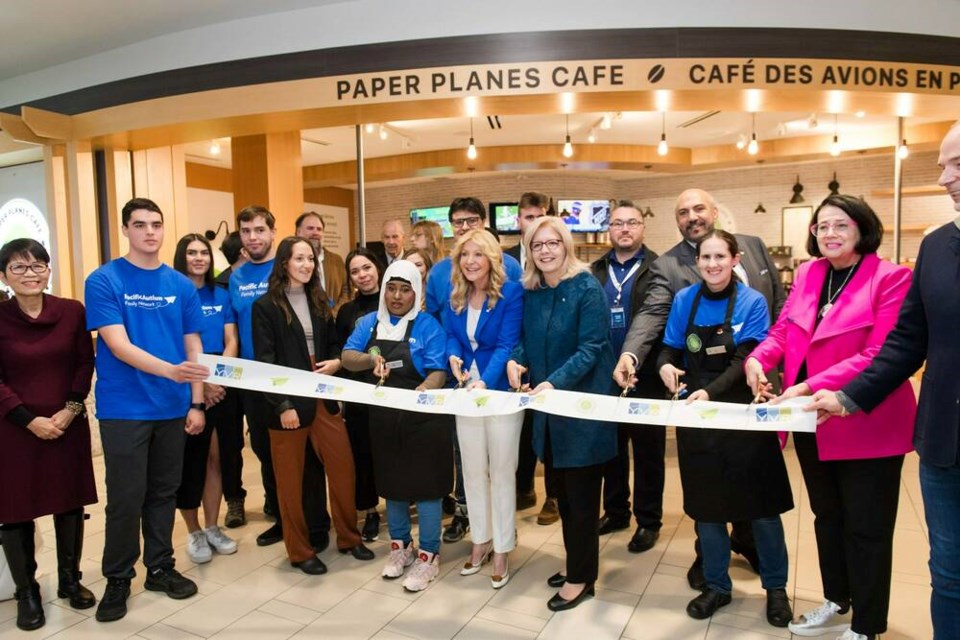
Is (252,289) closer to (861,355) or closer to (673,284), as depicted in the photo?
(673,284)

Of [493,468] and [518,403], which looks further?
[493,468]

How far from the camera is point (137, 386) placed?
287cm

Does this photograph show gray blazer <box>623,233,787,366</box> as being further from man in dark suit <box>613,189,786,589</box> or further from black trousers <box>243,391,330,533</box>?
black trousers <box>243,391,330,533</box>

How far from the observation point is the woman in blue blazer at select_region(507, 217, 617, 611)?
276cm

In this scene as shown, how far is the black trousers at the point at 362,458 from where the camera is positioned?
3.79 meters

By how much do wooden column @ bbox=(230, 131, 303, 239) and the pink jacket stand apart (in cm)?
535

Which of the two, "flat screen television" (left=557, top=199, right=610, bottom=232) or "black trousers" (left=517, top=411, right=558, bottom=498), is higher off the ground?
"flat screen television" (left=557, top=199, right=610, bottom=232)

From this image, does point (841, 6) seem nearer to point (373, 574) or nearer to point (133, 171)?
point (373, 574)

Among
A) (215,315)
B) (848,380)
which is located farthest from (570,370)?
(215,315)

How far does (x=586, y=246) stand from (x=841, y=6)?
830 cm

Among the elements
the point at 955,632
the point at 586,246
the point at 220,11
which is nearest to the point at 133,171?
the point at 220,11

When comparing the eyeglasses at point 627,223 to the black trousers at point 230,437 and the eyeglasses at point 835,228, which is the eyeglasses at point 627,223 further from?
the black trousers at point 230,437

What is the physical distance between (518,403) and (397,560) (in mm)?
1155

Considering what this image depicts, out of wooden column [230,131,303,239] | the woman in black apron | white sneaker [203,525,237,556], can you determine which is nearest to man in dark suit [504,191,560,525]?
the woman in black apron
